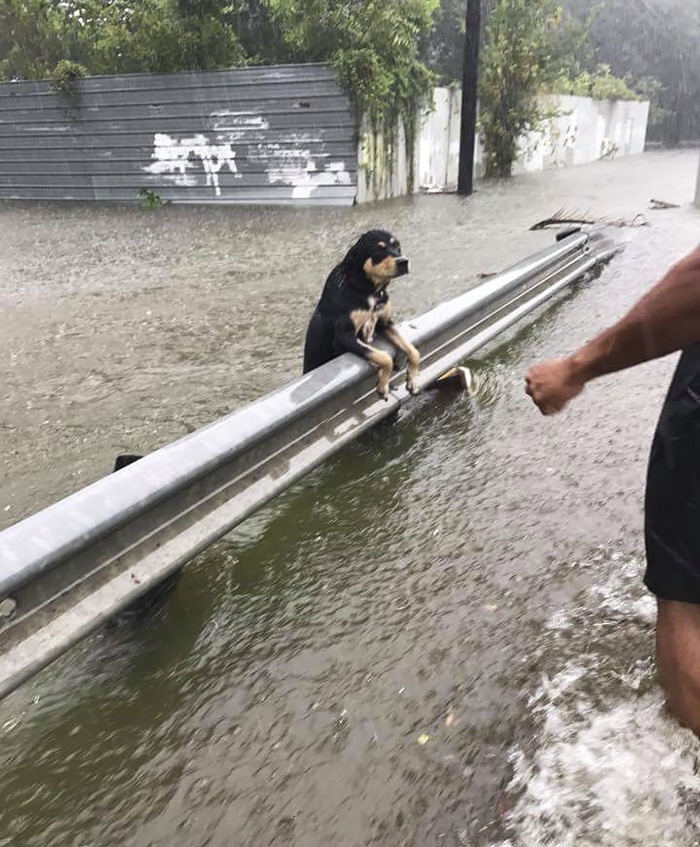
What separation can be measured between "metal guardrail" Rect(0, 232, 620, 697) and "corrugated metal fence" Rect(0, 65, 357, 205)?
32.1 ft

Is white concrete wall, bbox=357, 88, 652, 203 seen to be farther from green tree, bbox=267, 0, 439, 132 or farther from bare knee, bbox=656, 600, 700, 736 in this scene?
bare knee, bbox=656, 600, 700, 736

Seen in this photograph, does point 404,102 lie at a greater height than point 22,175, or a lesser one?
greater

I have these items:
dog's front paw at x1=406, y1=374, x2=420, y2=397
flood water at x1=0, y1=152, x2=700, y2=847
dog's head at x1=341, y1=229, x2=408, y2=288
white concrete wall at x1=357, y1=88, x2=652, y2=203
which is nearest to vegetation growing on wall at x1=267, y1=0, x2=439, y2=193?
white concrete wall at x1=357, y1=88, x2=652, y2=203

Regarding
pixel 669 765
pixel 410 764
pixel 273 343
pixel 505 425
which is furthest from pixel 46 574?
pixel 273 343

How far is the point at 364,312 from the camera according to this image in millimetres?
3244

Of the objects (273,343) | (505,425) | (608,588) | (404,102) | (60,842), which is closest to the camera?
(60,842)

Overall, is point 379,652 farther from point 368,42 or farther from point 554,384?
point 368,42

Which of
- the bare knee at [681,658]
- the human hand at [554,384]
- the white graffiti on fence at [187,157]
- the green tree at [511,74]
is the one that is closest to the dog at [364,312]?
the human hand at [554,384]

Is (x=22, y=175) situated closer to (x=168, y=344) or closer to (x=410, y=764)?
(x=168, y=344)

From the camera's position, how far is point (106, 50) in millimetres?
14305

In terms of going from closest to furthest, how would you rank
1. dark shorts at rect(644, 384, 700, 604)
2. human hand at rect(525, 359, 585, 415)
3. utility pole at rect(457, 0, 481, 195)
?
dark shorts at rect(644, 384, 700, 604) < human hand at rect(525, 359, 585, 415) < utility pole at rect(457, 0, 481, 195)

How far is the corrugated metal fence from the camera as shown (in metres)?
12.0

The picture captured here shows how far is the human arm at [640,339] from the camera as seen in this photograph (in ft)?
4.69

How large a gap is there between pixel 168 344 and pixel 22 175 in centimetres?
1259
